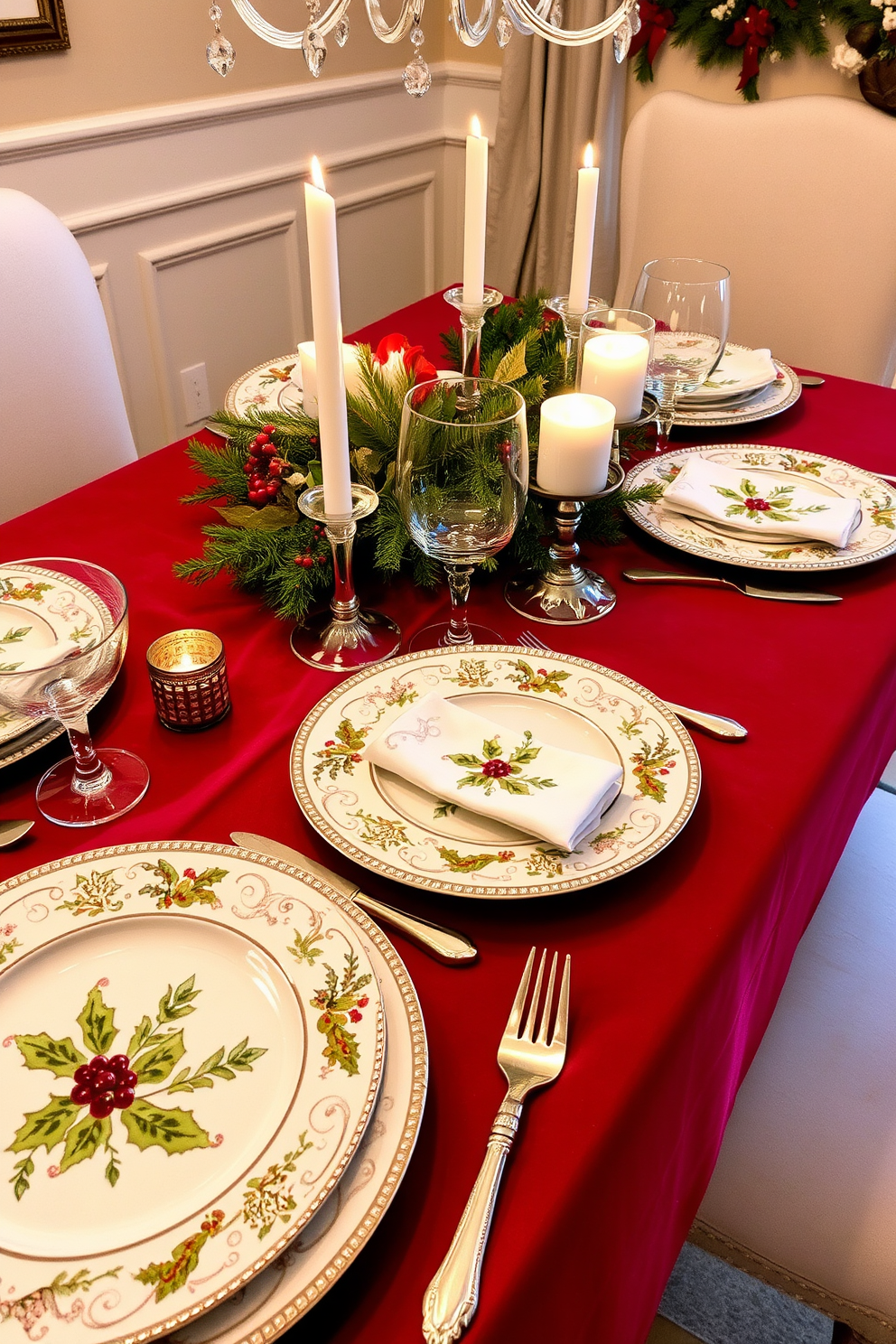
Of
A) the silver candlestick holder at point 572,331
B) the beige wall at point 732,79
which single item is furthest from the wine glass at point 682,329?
the beige wall at point 732,79

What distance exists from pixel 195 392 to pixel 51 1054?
7.11 ft

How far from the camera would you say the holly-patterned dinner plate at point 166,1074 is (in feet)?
1.40

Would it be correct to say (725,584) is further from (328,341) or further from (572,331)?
(328,341)

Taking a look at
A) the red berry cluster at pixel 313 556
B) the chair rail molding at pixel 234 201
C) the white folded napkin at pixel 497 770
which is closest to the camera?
the white folded napkin at pixel 497 770

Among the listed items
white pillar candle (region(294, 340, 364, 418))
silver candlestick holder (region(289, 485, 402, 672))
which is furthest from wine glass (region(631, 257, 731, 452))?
silver candlestick holder (region(289, 485, 402, 672))

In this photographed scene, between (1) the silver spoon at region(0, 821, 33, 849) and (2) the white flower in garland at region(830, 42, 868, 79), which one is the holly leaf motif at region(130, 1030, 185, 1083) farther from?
(2) the white flower in garland at region(830, 42, 868, 79)

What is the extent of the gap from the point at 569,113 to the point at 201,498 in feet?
6.84

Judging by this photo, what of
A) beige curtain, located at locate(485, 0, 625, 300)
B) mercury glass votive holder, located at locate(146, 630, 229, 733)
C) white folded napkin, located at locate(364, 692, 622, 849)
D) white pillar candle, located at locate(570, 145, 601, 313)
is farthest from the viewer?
beige curtain, located at locate(485, 0, 625, 300)

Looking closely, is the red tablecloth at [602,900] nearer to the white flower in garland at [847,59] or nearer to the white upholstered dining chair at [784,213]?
the white upholstered dining chair at [784,213]

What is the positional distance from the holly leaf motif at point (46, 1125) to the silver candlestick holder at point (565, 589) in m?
0.55

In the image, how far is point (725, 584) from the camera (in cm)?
95

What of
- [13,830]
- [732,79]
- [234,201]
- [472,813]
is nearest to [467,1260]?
[472,813]

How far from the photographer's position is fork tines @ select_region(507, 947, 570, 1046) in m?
0.55

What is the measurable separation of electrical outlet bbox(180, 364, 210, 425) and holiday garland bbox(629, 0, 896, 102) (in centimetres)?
128
